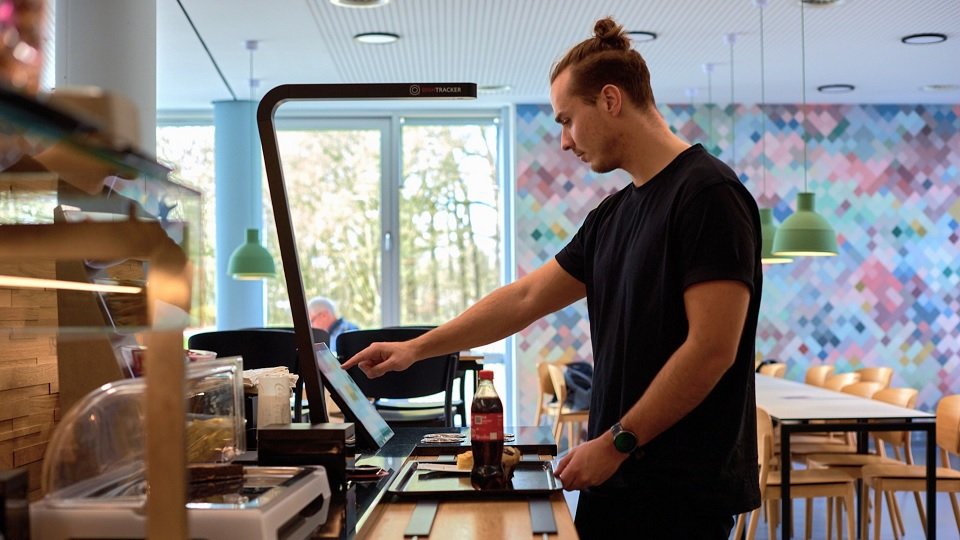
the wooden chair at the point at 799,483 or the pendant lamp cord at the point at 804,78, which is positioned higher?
the pendant lamp cord at the point at 804,78

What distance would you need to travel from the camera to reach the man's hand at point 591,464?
176cm

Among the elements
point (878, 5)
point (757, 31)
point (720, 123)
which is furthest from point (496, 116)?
point (878, 5)

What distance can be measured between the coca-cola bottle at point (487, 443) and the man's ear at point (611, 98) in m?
0.62

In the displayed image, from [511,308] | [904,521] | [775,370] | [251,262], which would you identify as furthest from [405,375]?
[511,308]

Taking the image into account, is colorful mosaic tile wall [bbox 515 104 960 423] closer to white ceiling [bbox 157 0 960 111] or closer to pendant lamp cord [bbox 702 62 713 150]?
pendant lamp cord [bbox 702 62 713 150]

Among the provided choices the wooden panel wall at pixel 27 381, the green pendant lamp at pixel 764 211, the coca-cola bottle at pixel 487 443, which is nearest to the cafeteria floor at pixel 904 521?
the green pendant lamp at pixel 764 211

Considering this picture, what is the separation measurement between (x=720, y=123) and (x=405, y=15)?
4.03m

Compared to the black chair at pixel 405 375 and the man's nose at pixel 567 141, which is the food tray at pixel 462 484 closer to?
the man's nose at pixel 567 141

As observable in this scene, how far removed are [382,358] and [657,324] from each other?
0.59 metres

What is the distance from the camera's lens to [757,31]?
6.83 meters

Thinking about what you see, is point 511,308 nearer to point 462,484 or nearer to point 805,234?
point 462,484

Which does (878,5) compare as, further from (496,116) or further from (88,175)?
(88,175)

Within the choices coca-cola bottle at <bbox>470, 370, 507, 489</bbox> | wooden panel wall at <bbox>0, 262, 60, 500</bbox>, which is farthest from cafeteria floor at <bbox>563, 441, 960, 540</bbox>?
wooden panel wall at <bbox>0, 262, 60, 500</bbox>

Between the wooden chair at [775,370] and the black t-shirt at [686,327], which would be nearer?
the black t-shirt at [686,327]
